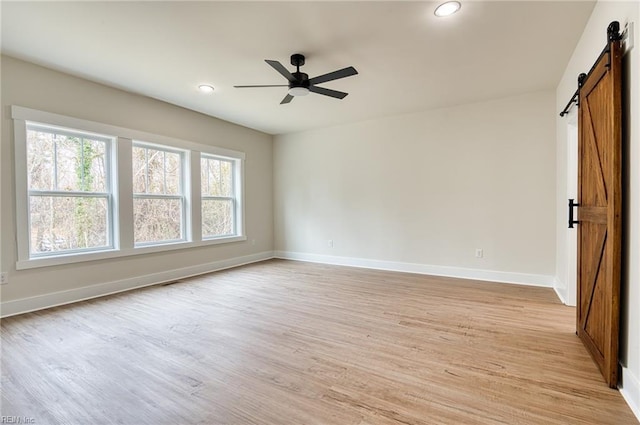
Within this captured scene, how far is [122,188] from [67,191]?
60 cm

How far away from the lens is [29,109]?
335cm

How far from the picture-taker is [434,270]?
5.03m

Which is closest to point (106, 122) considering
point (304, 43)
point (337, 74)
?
point (304, 43)

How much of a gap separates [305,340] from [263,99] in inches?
135

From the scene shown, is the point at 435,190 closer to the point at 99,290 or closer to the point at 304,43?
the point at 304,43

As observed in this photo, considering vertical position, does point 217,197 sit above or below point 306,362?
above

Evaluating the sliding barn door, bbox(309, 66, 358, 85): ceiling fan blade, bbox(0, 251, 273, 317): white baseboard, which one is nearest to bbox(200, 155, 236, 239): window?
bbox(0, 251, 273, 317): white baseboard

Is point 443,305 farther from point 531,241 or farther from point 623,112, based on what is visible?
point 623,112

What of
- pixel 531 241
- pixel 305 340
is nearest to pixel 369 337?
pixel 305 340

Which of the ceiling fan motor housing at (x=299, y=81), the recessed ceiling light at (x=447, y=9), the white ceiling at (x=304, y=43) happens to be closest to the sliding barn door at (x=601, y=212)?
the white ceiling at (x=304, y=43)

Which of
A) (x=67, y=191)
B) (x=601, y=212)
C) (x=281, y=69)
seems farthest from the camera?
(x=67, y=191)

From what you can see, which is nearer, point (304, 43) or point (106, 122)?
point (304, 43)

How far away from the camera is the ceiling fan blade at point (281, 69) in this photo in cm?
273

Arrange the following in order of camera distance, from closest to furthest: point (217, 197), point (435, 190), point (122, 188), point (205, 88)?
point (205, 88) < point (122, 188) < point (435, 190) < point (217, 197)
